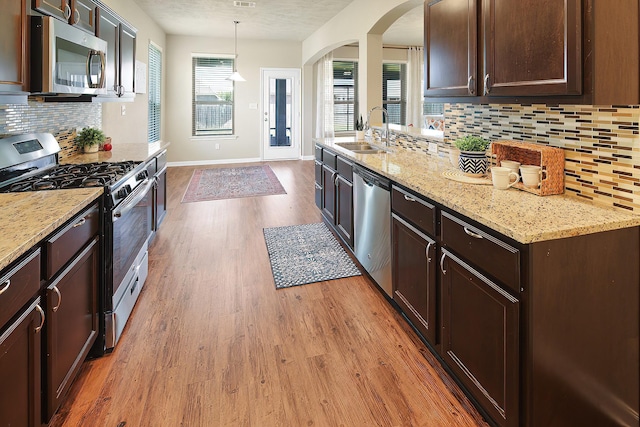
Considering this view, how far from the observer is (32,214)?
1.51 meters

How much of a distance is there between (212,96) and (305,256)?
20.9 feet

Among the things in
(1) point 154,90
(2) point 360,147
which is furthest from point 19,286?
(1) point 154,90

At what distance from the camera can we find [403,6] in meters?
3.84

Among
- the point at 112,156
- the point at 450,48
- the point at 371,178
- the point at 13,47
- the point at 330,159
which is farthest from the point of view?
the point at 330,159

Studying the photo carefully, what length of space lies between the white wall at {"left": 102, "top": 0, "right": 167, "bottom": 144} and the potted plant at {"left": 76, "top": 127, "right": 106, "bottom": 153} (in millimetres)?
1043

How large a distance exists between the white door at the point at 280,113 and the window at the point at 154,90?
7.35 feet

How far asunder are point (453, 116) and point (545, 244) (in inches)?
65.7

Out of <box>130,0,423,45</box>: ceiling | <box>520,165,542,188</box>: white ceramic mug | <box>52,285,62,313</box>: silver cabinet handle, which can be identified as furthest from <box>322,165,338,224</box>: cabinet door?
<box>130,0,423,45</box>: ceiling

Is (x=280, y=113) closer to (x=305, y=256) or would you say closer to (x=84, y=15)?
(x=305, y=256)

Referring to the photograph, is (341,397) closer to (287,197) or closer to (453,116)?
(453,116)

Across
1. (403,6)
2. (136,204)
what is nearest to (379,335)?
(136,204)

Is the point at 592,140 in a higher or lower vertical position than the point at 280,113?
lower

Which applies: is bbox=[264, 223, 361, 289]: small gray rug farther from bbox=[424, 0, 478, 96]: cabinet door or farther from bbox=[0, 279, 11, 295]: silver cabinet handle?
bbox=[0, 279, 11, 295]: silver cabinet handle

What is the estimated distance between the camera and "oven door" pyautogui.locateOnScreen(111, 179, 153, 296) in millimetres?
2115
